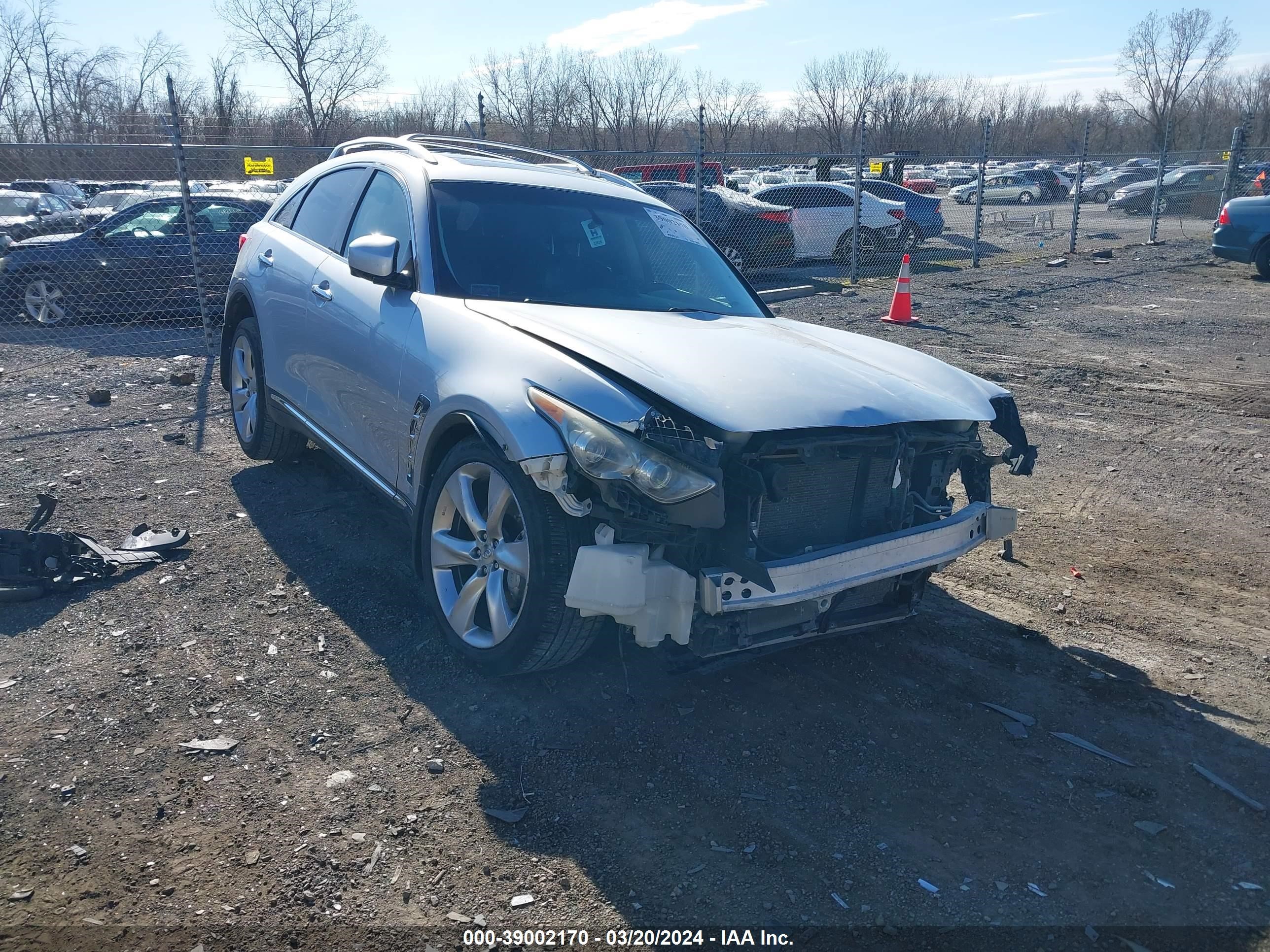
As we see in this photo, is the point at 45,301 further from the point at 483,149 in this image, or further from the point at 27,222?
the point at 483,149

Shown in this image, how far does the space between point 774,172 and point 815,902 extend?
29851mm

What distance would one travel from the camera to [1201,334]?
37.6 feet

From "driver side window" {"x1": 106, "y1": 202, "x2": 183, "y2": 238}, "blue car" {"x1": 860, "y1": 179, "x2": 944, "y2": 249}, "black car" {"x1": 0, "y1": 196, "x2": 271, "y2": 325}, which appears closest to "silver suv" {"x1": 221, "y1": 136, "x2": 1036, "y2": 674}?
"black car" {"x1": 0, "y1": 196, "x2": 271, "y2": 325}

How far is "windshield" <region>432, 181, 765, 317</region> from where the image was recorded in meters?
4.24

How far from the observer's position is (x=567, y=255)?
448 cm

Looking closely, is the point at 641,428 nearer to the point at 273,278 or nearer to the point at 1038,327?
the point at 273,278

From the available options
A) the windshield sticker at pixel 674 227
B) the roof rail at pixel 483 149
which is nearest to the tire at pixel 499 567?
the windshield sticker at pixel 674 227

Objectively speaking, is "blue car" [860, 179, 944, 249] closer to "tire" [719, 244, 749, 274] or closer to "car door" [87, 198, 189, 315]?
"tire" [719, 244, 749, 274]

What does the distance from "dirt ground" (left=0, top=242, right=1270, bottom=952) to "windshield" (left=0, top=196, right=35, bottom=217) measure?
14.0 metres

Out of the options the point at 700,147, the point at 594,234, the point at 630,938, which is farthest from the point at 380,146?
the point at 700,147

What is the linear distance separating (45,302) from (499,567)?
35.7ft

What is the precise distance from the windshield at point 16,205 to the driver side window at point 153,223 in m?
6.26

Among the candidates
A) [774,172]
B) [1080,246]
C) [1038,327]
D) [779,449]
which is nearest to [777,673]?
[779,449]

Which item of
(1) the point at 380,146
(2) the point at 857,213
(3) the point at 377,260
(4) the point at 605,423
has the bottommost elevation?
(4) the point at 605,423
